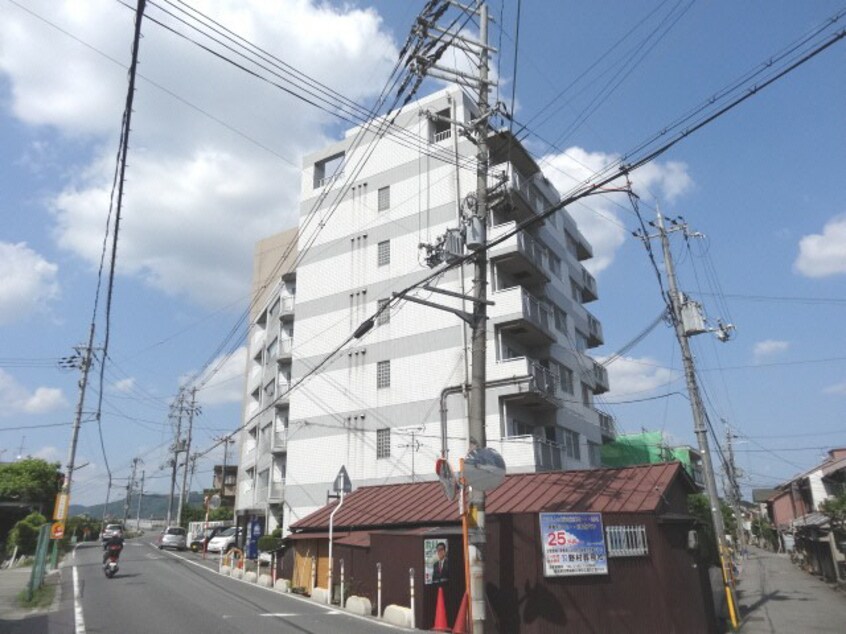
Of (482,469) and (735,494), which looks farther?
(735,494)

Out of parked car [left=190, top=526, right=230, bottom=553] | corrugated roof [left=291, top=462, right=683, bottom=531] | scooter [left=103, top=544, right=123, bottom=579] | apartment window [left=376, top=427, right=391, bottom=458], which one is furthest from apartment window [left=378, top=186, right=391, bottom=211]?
parked car [left=190, top=526, right=230, bottom=553]

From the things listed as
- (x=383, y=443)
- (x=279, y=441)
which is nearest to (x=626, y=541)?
(x=383, y=443)

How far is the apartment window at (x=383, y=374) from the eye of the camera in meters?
30.3

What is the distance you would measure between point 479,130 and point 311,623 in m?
11.4

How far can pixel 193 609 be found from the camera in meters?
13.1

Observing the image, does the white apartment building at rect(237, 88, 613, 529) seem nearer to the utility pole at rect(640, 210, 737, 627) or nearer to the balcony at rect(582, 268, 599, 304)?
the balcony at rect(582, 268, 599, 304)

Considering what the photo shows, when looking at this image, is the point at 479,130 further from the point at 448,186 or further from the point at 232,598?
the point at 448,186

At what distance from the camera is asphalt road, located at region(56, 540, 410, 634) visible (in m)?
11.0

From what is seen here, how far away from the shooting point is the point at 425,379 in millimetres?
28609

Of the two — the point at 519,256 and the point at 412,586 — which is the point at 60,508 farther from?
the point at 519,256

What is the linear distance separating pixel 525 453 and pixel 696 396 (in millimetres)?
8462

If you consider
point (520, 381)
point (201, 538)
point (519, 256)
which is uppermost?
point (519, 256)

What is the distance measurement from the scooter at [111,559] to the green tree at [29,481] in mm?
17844

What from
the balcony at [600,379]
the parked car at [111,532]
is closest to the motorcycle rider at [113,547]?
the parked car at [111,532]
